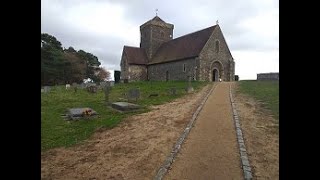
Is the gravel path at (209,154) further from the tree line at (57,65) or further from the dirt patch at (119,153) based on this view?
the tree line at (57,65)

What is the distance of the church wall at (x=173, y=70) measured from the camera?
35.3 meters

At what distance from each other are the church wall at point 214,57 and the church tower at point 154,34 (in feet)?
41.8

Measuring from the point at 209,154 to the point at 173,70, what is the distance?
3184 cm

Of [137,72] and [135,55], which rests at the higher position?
[135,55]

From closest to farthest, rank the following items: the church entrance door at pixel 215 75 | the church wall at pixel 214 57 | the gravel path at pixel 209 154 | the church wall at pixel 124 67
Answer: the gravel path at pixel 209 154 < the church wall at pixel 214 57 < the church entrance door at pixel 215 75 < the church wall at pixel 124 67

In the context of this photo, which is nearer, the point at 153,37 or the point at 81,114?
the point at 81,114

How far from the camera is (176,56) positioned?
3838cm

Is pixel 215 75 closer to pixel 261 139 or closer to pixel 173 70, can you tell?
pixel 173 70

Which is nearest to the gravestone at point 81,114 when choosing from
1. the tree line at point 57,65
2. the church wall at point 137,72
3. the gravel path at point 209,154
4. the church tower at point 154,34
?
the gravel path at point 209,154

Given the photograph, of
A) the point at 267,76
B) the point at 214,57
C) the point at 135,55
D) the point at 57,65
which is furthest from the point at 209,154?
the point at 57,65

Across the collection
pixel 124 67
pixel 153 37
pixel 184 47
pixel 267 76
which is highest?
pixel 153 37
